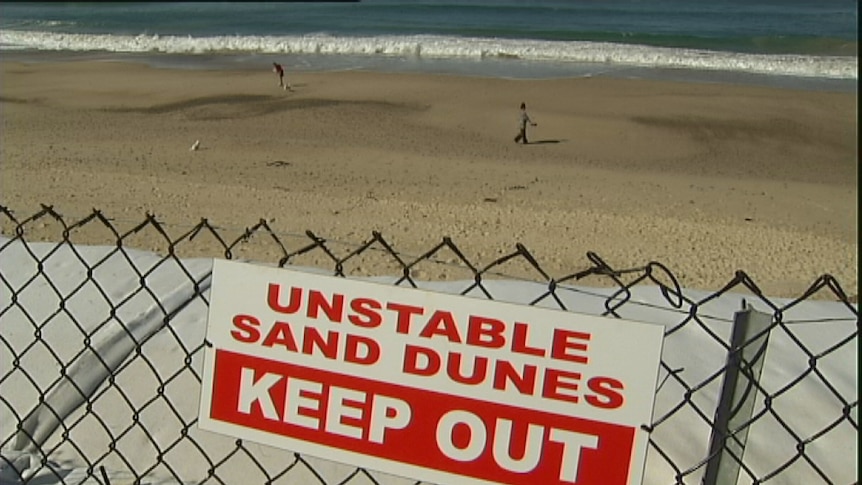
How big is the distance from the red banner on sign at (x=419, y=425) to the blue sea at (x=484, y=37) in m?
20.9

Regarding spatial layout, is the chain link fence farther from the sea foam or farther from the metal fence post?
the sea foam

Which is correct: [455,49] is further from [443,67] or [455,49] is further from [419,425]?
[419,425]

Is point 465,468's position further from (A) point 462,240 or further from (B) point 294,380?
(A) point 462,240

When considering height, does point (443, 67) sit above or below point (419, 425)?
below

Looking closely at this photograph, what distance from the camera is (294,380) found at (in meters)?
2.06

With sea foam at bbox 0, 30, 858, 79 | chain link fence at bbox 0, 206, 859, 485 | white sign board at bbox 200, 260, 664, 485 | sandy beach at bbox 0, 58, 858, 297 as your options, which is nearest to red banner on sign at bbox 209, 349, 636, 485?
white sign board at bbox 200, 260, 664, 485

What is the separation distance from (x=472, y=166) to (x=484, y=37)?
18.4 meters

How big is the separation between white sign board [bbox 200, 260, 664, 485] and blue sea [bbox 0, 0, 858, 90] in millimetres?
20903

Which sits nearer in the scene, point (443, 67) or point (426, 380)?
point (426, 380)

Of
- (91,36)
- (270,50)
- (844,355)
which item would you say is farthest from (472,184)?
(91,36)

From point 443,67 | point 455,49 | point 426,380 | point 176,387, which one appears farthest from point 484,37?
point 426,380

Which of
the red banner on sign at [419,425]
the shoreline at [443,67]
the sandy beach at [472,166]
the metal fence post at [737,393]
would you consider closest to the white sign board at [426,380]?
the red banner on sign at [419,425]

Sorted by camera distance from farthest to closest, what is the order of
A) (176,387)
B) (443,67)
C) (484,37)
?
(484,37)
(443,67)
(176,387)

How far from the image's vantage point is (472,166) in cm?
1243
